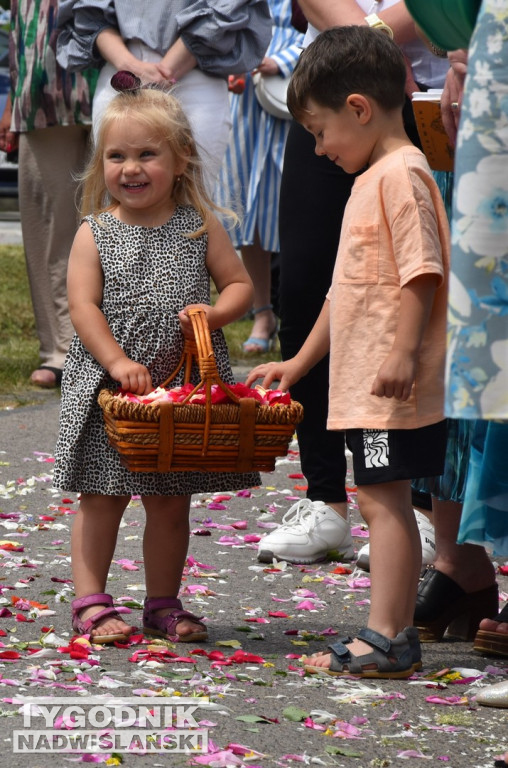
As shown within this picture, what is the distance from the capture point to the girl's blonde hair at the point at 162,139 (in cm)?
367

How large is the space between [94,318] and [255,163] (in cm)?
531

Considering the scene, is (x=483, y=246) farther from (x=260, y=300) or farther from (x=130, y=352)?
(x=260, y=300)

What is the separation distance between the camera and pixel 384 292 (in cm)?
319

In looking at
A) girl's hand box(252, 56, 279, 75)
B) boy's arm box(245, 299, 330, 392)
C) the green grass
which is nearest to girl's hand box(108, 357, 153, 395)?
boy's arm box(245, 299, 330, 392)

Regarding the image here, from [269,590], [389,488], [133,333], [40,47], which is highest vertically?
[40,47]

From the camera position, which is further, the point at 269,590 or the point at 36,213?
the point at 36,213

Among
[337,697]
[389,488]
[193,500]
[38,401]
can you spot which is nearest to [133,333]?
[389,488]

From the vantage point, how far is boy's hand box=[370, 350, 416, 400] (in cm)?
308

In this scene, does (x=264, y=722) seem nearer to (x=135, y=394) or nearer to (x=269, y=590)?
(x=135, y=394)

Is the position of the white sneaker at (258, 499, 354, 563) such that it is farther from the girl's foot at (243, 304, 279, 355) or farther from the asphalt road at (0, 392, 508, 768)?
the girl's foot at (243, 304, 279, 355)

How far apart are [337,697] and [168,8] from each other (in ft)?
11.2

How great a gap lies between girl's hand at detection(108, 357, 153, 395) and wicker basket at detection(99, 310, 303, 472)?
5 cm

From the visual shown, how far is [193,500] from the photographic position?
17.3 ft

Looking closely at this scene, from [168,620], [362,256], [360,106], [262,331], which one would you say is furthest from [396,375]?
[262,331]
